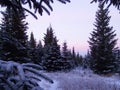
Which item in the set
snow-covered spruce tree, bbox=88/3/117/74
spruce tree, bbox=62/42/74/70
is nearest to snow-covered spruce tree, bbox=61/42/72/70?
spruce tree, bbox=62/42/74/70

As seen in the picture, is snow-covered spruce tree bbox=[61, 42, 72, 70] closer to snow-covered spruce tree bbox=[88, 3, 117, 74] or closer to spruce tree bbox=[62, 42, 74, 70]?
spruce tree bbox=[62, 42, 74, 70]

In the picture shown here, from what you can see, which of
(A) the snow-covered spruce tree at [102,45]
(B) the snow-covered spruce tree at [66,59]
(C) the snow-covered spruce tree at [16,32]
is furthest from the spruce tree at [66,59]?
(C) the snow-covered spruce tree at [16,32]

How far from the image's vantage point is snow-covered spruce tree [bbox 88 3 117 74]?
32.6m

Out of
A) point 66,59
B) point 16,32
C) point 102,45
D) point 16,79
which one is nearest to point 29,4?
point 16,79

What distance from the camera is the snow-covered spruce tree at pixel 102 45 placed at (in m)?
32.6

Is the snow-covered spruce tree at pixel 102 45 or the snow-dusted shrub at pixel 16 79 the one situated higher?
the snow-covered spruce tree at pixel 102 45

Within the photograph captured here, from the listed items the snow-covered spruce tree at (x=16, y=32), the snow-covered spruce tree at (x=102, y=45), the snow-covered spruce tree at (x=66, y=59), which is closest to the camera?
the snow-covered spruce tree at (x=16, y=32)

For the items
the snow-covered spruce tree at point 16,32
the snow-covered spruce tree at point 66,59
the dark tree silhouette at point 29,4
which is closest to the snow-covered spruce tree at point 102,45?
the snow-covered spruce tree at point 66,59

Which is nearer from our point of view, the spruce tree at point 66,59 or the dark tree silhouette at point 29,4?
the dark tree silhouette at point 29,4

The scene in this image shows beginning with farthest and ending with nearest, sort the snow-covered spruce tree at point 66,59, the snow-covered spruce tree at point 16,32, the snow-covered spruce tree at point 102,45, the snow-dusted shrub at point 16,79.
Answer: the snow-covered spruce tree at point 66,59, the snow-covered spruce tree at point 102,45, the snow-covered spruce tree at point 16,32, the snow-dusted shrub at point 16,79

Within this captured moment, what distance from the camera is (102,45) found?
108ft

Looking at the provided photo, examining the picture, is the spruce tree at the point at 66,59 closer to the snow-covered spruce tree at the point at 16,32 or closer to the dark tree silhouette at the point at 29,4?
the snow-covered spruce tree at the point at 16,32

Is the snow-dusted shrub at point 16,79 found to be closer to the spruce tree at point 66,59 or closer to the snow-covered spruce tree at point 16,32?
the snow-covered spruce tree at point 16,32

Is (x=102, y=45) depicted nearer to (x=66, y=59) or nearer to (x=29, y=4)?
(x=66, y=59)
